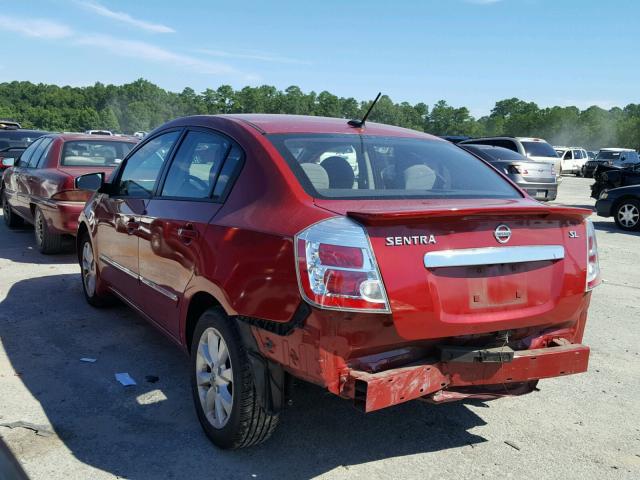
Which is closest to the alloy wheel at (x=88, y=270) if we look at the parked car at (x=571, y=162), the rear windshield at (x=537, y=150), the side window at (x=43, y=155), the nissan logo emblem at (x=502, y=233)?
the side window at (x=43, y=155)

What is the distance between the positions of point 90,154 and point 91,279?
11.7ft

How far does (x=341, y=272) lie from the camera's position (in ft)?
8.14

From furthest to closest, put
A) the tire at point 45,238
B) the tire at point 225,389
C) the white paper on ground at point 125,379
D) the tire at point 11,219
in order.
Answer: the tire at point 11,219, the tire at point 45,238, the white paper on ground at point 125,379, the tire at point 225,389

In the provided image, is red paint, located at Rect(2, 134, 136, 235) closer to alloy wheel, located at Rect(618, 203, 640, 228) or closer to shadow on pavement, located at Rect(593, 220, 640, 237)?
shadow on pavement, located at Rect(593, 220, 640, 237)

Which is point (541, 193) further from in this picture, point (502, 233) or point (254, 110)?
point (254, 110)

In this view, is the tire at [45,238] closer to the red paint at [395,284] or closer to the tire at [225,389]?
the red paint at [395,284]

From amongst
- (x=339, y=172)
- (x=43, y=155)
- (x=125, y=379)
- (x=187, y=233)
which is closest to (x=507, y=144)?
(x=43, y=155)

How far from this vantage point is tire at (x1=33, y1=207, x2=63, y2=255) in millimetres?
7934

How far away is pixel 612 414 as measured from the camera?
3711 millimetres

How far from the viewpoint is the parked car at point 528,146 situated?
1812cm

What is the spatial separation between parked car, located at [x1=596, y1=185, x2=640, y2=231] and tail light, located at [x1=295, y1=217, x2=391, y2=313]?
38.8 feet

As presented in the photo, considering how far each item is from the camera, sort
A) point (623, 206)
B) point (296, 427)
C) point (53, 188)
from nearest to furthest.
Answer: point (296, 427), point (53, 188), point (623, 206)

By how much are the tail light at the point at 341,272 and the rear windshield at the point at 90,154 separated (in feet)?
22.3

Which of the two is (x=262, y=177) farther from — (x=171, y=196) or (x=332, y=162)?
(x=171, y=196)
